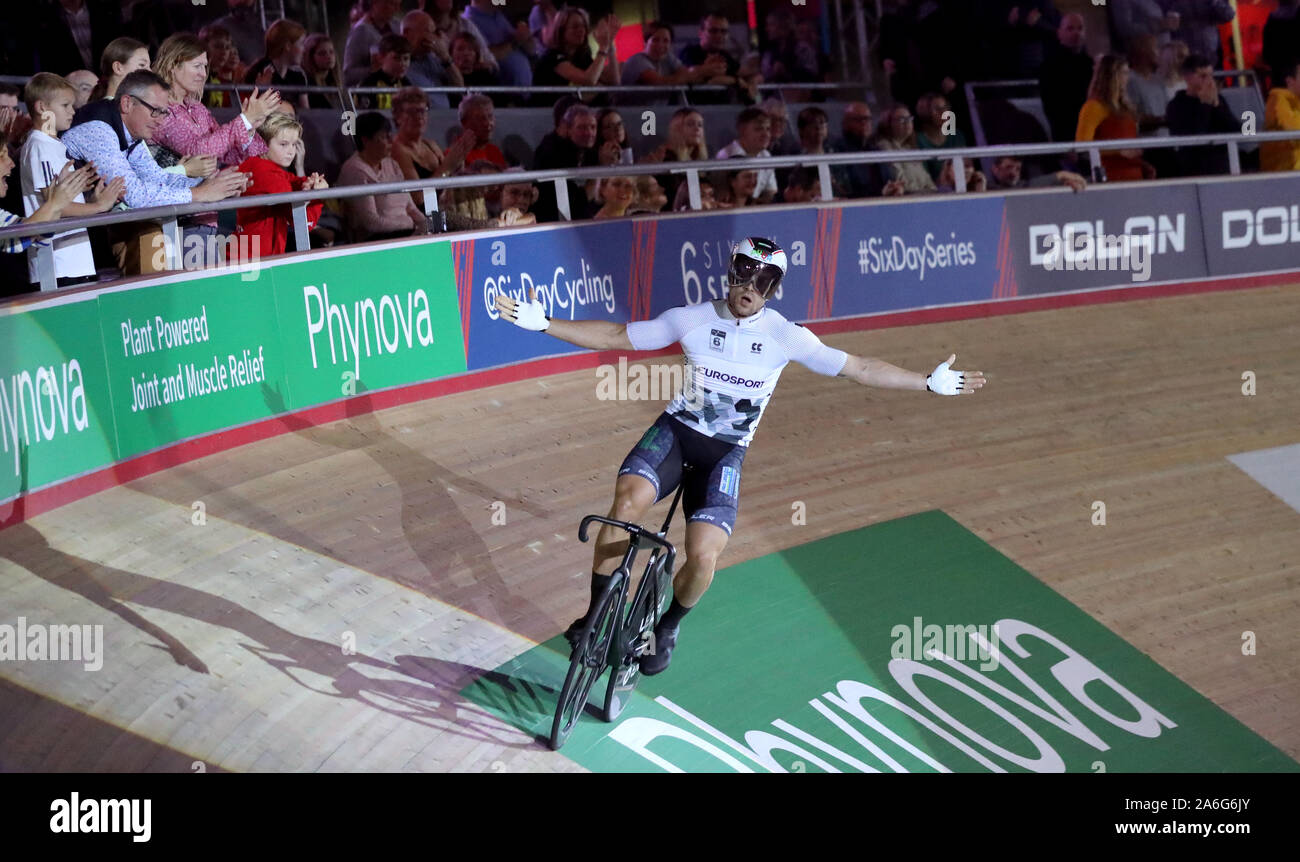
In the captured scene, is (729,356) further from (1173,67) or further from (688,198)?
(1173,67)

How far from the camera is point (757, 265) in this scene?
16.4 ft

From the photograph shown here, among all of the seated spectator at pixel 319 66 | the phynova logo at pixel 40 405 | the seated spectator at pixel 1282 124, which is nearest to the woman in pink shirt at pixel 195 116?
the phynova logo at pixel 40 405

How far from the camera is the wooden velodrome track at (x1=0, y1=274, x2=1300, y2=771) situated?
15.5 ft

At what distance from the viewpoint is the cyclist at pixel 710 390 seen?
500 centimetres

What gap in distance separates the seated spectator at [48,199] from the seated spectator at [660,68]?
20.1 ft

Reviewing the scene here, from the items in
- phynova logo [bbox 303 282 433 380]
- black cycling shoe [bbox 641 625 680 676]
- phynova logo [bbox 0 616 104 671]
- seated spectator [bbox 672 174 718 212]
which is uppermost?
seated spectator [bbox 672 174 718 212]

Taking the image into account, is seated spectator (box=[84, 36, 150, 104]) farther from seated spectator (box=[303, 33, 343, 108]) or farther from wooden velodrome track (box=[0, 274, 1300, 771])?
seated spectator (box=[303, 33, 343, 108])

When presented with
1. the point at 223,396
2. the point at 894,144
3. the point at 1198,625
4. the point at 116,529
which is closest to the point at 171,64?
the point at 223,396

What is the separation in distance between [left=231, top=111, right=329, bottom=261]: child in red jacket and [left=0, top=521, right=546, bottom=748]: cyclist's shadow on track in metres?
2.10

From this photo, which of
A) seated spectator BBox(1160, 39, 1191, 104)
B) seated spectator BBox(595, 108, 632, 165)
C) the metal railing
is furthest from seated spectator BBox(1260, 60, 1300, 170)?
seated spectator BBox(595, 108, 632, 165)
